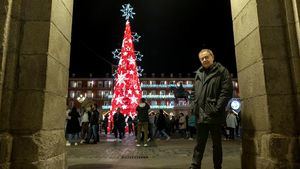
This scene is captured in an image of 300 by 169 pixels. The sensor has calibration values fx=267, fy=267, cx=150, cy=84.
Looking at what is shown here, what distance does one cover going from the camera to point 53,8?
171 inches

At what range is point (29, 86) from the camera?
4.01m

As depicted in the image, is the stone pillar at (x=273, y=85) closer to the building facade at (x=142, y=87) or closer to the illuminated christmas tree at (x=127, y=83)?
the illuminated christmas tree at (x=127, y=83)

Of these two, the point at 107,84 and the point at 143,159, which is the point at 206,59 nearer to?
the point at 143,159

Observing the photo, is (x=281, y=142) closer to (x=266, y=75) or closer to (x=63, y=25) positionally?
(x=266, y=75)

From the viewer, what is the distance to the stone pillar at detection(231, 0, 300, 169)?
13.2 feet

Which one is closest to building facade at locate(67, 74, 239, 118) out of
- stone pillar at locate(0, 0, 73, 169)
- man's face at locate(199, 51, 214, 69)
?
man's face at locate(199, 51, 214, 69)

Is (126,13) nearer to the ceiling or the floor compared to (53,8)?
nearer to the ceiling

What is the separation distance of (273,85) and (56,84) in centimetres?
351

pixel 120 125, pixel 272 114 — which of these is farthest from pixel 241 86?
pixel 120 125

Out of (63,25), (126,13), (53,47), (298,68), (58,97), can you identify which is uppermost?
(126,13)

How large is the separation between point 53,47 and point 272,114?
3.62 metres

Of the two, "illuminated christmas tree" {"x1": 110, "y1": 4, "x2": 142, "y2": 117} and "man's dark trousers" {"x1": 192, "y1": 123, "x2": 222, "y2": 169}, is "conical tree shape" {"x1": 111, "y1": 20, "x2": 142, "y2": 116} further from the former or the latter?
"man's dark trousers" {"x1": 192, "y1": 123, "x2": 222, "y2": 169}

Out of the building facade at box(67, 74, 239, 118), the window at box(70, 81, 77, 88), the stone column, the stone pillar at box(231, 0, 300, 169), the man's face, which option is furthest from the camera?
the window at box(70, 81, 77, 88)

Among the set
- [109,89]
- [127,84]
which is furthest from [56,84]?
[109,89]
